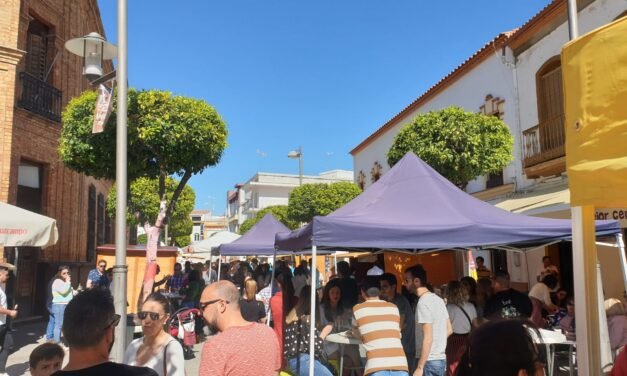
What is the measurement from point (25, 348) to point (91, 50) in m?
6.82

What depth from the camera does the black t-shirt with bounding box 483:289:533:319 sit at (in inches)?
215

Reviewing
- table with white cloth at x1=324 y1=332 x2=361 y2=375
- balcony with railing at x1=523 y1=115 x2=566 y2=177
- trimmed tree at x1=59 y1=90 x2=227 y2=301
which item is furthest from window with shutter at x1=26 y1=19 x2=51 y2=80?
balcony with railing at x1=523 y1=115 x2=566 y2=177

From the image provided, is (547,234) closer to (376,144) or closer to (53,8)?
(53,8)

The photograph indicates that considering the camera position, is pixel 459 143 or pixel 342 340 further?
pixel 459 143

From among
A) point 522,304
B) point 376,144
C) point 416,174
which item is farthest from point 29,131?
point 376,144

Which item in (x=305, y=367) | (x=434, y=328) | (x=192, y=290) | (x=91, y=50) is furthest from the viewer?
(x=192, y=290)

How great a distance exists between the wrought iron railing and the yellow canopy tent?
1072 centimetres

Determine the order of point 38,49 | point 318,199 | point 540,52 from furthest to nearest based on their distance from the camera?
1. point 318,199
2. point 540,52
3. point 38,49

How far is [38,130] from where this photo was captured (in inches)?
514

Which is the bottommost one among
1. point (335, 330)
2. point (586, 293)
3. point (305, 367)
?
point (305, 367)

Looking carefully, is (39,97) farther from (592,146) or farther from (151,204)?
(151,204)

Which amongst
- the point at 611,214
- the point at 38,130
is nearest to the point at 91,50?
the point at 38,130

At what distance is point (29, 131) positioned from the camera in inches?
499

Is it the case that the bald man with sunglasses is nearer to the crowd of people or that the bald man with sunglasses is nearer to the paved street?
the crowd of people
